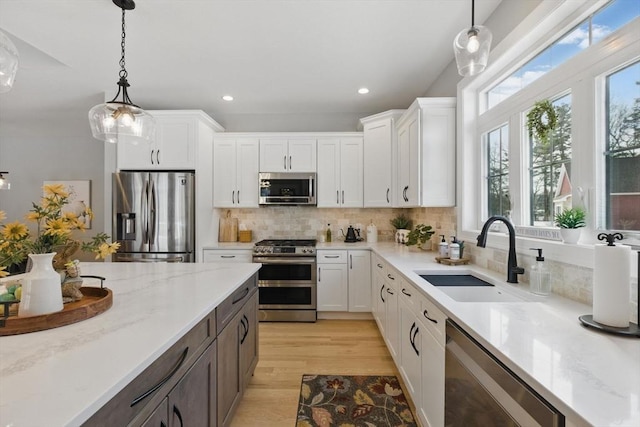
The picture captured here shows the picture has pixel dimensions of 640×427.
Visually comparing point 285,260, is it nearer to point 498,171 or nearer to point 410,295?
point 410,295

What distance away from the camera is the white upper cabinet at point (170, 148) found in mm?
3467

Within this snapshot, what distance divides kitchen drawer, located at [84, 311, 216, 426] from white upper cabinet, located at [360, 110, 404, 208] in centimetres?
278

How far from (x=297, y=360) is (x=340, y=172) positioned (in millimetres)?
2254

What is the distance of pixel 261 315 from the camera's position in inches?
138

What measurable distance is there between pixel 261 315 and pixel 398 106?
3.17 metres

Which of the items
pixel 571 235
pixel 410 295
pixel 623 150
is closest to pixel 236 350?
pixel 410 295

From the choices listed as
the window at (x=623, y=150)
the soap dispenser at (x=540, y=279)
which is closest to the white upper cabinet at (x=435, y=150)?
the soap dispenser at (x=540, y=279)

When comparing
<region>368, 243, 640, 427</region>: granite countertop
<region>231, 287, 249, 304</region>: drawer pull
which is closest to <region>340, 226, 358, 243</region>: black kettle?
<region>231, 287, 249, 304</region>: drawer pull

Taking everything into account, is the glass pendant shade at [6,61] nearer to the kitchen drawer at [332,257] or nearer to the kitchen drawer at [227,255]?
the kitchen drawer at [227,255]

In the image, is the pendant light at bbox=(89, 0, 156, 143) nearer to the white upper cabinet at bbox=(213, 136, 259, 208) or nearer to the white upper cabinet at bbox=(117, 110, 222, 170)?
the white upper cabinet at bbox=(117, 110, 222, 170)

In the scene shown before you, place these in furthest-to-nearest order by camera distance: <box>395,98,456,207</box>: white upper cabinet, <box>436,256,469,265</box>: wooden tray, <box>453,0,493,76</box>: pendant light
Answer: <box>395,98,456,207</box>: white upper cabinet → <box>436,256,469,265</box>: wooden tray → <box>453,0,493,76</box>: pendant light

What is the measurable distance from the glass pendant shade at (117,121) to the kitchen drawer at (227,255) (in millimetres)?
1780

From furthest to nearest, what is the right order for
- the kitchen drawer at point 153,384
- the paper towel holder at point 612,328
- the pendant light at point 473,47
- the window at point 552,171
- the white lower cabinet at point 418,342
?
the window at point 552,171, the white lower cabinet at point 418,342, the pendant light at point 473,47, the paper towel holder at point 612,328, the kitchen drawer at point 153,384

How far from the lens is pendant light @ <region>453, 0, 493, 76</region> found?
1.34 metres
